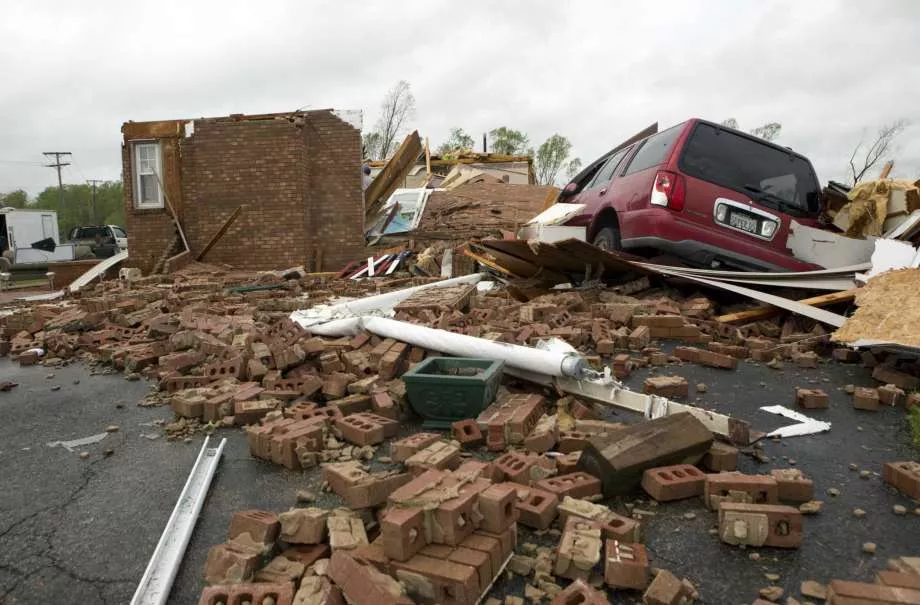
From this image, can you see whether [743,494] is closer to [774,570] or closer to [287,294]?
[774,570]

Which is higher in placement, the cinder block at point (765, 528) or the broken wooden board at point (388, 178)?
the broken wooden board at point (388, 178)

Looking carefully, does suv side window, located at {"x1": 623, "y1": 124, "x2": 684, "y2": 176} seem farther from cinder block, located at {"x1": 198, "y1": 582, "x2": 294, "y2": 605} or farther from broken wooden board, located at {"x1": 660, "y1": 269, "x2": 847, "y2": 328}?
cinder block, located at {"x1": 198, "y1": 582, "x2": 294, "y2": 605}

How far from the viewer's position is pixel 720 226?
19.2 ft

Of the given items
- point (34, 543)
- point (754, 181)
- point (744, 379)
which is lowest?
point (34, 543)

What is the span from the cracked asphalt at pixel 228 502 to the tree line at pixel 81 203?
68.9m

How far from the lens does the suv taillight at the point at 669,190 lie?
5824 millimetres

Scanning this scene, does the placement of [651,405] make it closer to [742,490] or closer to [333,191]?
[742,490]

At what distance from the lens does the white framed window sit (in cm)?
1302

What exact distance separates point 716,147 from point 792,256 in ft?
4.62

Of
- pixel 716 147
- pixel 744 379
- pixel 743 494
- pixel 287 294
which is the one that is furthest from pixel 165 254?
pixel 743 494

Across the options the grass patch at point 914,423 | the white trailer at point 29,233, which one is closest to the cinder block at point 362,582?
the grass patch at point 914,423

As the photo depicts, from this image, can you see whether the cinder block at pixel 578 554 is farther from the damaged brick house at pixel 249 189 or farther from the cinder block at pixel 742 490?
the damaged brick house at pixel 249 189

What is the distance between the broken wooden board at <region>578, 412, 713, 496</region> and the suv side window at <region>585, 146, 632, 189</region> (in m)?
5.30

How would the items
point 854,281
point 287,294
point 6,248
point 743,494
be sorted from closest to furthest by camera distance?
point 743,494
point 854,281
point 287,294
point 6,248
